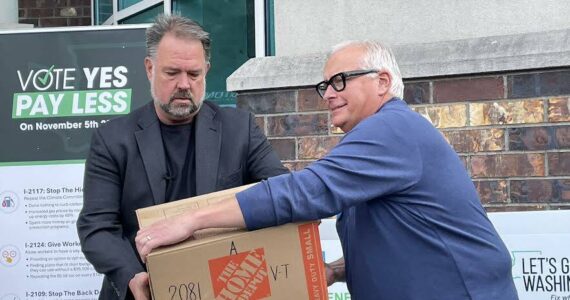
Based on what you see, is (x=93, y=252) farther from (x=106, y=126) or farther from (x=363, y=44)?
(x=363, y=44)

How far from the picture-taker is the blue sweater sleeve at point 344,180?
Answer: 7.65 feet

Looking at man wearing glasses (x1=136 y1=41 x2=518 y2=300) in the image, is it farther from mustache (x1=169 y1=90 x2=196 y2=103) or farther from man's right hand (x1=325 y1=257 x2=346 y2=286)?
mustache (x1=169 y1=90 x2=196 y2=103)

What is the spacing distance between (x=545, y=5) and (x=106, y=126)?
2.53 metres

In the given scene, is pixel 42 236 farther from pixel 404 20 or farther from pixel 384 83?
pixel 384 83

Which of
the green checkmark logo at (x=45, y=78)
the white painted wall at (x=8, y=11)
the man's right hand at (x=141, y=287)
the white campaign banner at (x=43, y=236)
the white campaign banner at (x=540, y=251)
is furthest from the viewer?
the white painted wall at (x=8, y=11)

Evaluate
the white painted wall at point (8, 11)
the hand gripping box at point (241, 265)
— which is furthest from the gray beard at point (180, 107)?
the white painted wall at point (8, 11)

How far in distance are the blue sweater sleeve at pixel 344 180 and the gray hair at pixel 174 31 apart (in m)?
0.72

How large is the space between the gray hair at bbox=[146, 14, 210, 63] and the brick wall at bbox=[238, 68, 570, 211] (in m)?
1.95

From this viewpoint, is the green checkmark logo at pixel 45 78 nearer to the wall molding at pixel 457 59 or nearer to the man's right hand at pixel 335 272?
the wall molding at pixel 457 59

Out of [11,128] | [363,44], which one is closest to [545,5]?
[363,44]

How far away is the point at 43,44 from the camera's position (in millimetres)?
4594

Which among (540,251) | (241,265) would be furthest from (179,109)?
(540,251)

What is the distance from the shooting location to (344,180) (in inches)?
93.0

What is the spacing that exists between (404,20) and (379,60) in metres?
2.34
